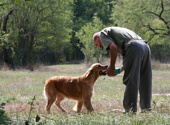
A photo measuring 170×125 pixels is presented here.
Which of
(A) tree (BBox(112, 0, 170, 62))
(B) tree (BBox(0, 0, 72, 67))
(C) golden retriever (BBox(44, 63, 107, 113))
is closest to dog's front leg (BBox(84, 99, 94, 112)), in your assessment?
(C) golden retriever (BBox(44, 63, 107, 113))

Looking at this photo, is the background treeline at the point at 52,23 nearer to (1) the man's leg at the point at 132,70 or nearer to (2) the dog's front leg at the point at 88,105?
(2) the dog's front leg at the point at 88,105

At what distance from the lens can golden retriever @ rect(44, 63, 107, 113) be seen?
7840 millimetres

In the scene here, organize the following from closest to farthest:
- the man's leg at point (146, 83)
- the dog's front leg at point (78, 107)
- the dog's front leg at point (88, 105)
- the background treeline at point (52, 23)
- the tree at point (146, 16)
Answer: the man's leg at point (146, 83) → the dog's front leg at point (88, 105) → the dog's front leg at point (78, 107) → the background treeline at point (52, 23) → the tree at point (146, 16)

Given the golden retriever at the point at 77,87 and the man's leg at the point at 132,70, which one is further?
the golden retriever at the point at 77,87

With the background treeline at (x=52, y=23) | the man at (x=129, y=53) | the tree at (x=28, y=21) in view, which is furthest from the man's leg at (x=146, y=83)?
the tree at (x=28, y=21)

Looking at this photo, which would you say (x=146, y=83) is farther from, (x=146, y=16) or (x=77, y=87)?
(x=146, y=16)

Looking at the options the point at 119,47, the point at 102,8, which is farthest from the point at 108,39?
the point at 102,8

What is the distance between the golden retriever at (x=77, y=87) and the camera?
7.84m

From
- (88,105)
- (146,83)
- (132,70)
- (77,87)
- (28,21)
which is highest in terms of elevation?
(28,21)

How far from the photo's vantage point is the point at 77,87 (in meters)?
8.00

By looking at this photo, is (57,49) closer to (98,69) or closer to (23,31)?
(23,31)

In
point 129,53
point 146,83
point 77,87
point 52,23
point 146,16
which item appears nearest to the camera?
point 129,53

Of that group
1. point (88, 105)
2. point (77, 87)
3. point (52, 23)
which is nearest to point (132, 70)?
point (88, 105)

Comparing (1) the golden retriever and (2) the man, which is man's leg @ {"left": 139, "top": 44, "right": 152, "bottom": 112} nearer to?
(2) the man
